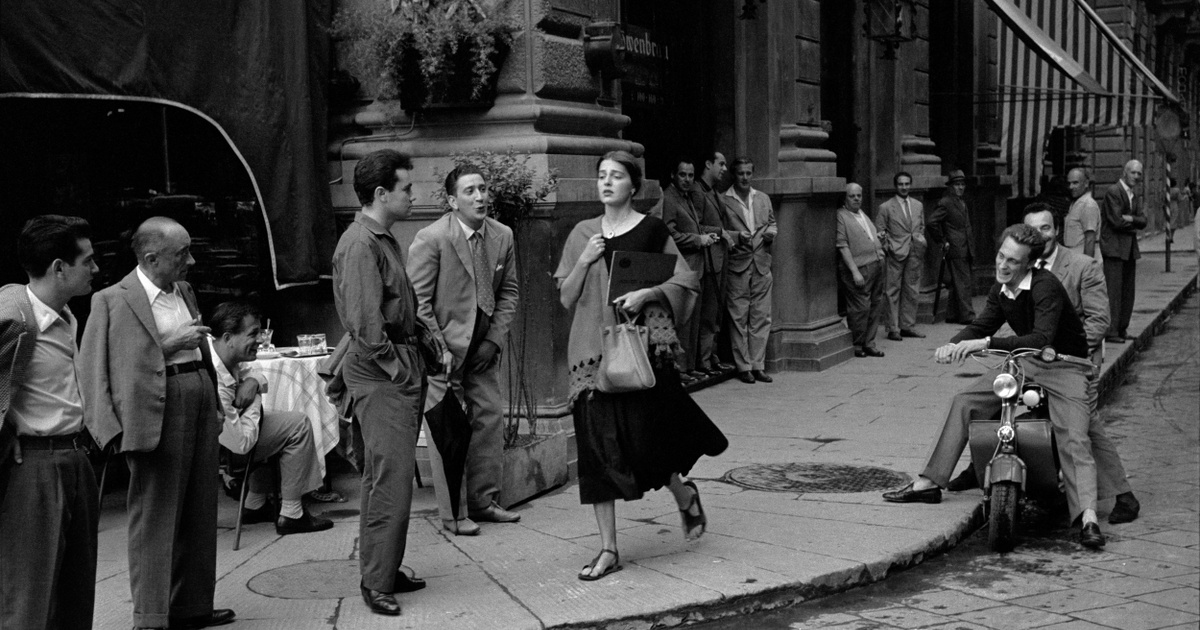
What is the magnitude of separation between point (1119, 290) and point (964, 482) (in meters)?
7.67

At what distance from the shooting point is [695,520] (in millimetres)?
6605

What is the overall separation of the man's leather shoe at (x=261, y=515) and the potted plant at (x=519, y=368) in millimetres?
1305

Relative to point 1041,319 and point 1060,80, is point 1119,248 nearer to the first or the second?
point 1060,80

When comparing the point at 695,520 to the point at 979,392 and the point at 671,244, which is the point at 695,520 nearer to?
the point at 671,244

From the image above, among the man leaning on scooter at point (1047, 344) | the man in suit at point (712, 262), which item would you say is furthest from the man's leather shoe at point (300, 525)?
the man in suit at point (712, 262)

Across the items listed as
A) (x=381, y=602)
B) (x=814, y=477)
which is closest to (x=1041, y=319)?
(x=814, y=477)

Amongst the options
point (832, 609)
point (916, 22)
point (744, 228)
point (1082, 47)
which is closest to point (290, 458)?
point (832, 609)

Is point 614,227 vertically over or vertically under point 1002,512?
over

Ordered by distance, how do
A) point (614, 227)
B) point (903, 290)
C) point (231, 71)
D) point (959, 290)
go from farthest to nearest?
point (959, 290) < point (903, 290) < point (231, 71) < point (614, 227)

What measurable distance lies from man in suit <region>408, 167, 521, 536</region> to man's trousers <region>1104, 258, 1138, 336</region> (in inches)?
362

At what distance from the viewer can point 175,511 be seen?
530cm

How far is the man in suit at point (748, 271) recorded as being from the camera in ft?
39.6

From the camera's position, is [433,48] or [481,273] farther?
[433,48]

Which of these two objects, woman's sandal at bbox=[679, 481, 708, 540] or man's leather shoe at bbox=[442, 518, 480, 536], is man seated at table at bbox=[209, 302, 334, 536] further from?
woman's sandal at bbox=[679, 481, 708, 540]
